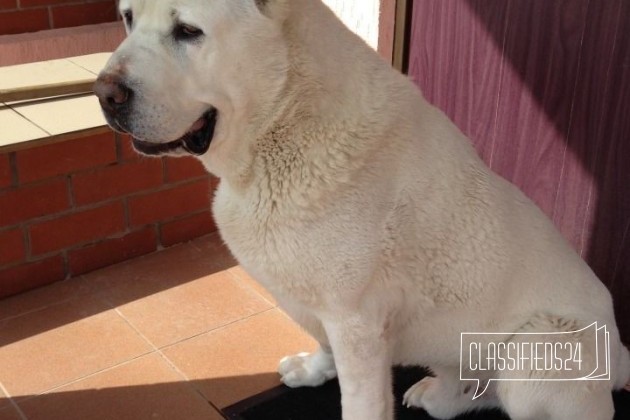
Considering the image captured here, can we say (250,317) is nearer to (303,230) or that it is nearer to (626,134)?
(303,230)

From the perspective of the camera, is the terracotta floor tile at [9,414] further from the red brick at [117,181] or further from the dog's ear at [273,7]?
the dog's ear at [273,7]

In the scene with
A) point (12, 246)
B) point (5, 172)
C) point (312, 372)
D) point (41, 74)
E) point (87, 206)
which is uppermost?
point (41, 74)

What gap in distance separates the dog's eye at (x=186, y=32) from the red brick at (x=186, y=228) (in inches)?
69.6

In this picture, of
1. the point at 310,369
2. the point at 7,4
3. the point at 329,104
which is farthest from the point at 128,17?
the point at 7,4

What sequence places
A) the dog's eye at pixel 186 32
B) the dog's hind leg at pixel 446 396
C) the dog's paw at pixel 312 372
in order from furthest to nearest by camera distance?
the dog's paw at pixel 312 372, the dog's hind leg at pixel 446 396, the dog's eye at pixel 186 32

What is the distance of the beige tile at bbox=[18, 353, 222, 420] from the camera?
2250 mm

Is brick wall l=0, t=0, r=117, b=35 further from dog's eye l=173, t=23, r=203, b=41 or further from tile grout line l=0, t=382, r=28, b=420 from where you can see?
dog's eye l=173, t=23, r=203, b=41

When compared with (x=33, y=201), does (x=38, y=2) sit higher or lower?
higher

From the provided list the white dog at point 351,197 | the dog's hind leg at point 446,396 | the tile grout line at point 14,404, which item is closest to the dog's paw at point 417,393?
the dog's hind leg at point 446,396

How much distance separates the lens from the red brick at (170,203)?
10.2 feet

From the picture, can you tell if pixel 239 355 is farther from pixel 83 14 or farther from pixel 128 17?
pixel 83 14

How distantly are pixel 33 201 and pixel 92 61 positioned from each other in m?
1.06

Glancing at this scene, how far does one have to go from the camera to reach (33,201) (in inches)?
110

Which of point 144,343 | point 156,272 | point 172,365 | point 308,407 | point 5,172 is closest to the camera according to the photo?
point 308,407
